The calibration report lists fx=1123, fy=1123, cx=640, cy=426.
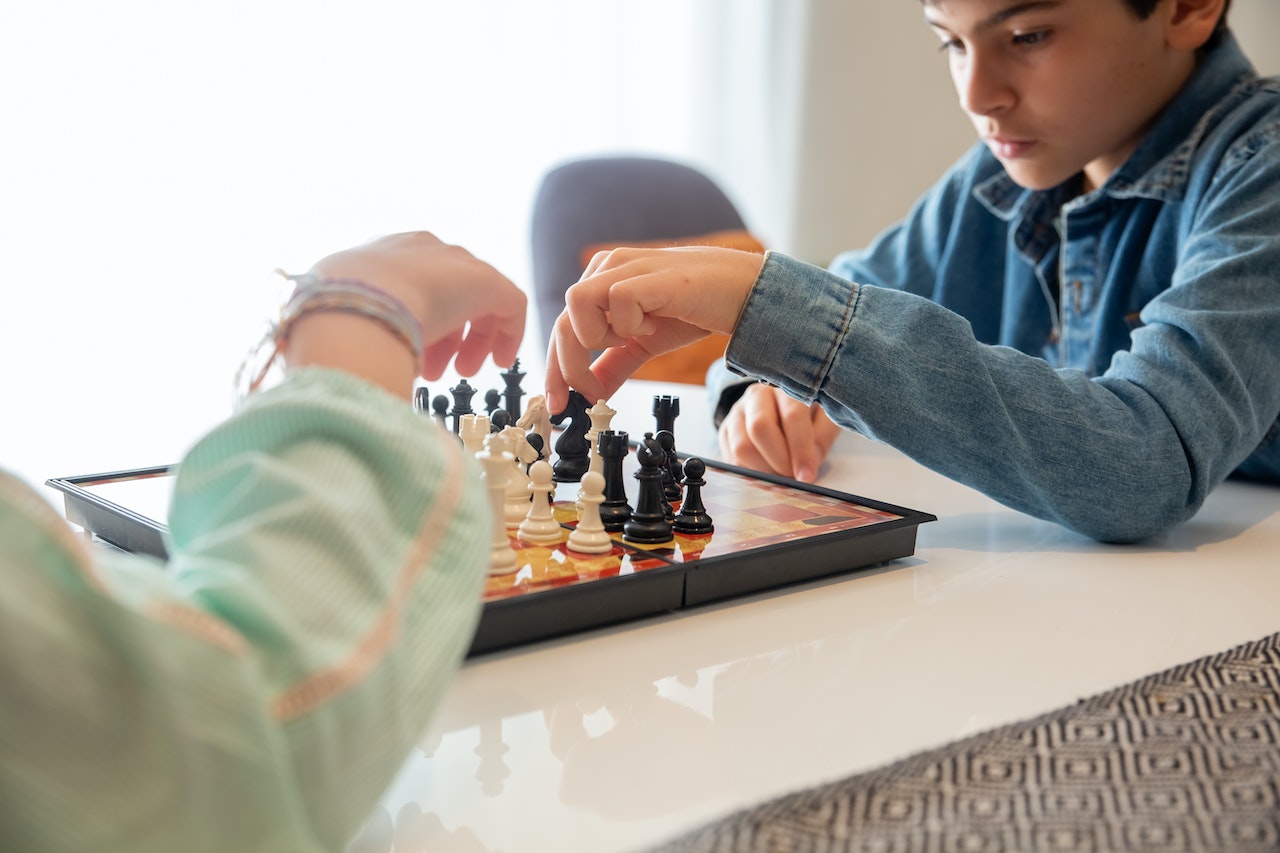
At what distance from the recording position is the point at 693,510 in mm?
1023

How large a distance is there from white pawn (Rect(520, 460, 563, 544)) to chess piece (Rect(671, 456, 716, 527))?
111mm

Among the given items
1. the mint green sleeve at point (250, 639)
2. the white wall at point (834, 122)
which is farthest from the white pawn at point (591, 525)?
the white wall at point (834, 122)

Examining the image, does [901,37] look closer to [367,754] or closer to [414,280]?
[414,280]

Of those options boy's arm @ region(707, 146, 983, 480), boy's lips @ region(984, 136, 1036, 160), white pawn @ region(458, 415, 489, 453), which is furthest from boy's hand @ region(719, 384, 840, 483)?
boy's lips @ region(984, 136, 1036, 160)

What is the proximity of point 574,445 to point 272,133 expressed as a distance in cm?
213

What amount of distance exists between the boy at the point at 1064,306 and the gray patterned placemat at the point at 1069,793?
43 cm

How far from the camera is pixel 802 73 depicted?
165 inches

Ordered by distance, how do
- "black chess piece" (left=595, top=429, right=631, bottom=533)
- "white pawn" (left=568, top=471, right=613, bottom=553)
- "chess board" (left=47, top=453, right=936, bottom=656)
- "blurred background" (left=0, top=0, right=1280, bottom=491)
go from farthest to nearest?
"blurred background" (left=0, top=0, right=1280, bottom=491)
"black chess piece" (left=595, top=429, right=631, bottom=533)
"white pawn" (left=568, top=471, right=613, bottom=553)
"chess board" (left=47, top=453, right=936, bottom=656)

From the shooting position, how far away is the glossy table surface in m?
0.60

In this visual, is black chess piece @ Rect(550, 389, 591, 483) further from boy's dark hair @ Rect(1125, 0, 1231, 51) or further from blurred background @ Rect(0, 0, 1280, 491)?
boy's dark hair @ Rect(1125, 0, 1231, 51)

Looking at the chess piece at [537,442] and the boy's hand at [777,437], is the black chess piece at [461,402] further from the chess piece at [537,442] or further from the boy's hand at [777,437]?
the boy's hand at [777,437]

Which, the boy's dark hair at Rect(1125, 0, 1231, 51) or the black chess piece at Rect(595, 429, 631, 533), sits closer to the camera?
the black chess piece at Rect(595, 429, 631, 533)

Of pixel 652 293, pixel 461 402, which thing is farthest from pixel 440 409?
pixel 652 293

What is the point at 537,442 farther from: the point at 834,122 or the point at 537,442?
the point at 834,122
